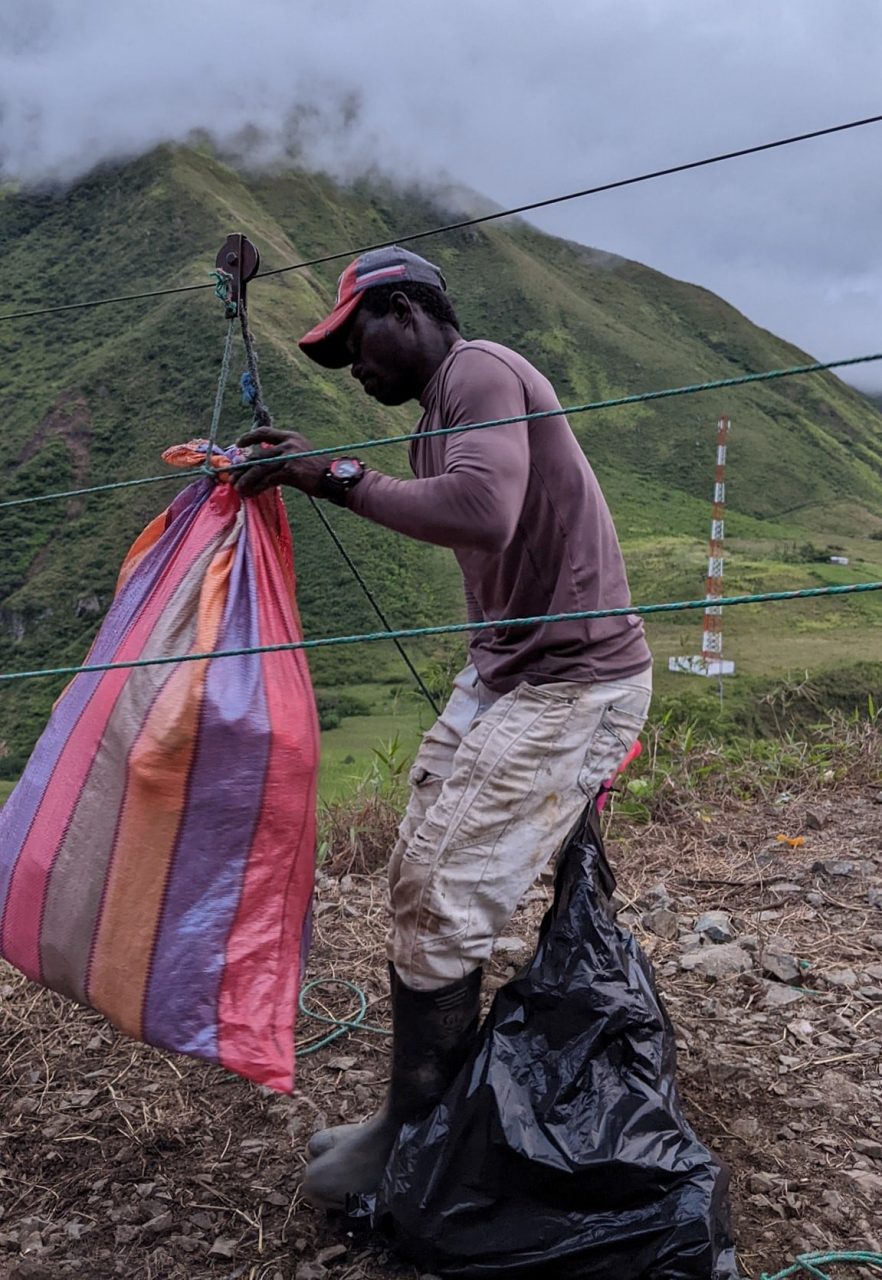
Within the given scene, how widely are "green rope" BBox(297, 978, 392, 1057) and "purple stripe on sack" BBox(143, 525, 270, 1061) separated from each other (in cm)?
82

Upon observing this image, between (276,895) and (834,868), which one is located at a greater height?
(276,895)

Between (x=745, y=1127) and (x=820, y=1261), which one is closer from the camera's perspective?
(x=820, y=1261)

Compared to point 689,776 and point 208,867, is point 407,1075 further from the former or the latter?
point 689,776

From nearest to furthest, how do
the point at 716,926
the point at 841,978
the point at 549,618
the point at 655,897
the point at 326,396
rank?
the point at 549,618 < the point at 841,978 < the point at 716,926 < the point at 655,897 < the point at 326,396

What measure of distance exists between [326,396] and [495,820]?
1885 cm

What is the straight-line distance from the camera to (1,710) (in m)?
12.8

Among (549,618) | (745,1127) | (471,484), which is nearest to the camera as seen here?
(549,618)

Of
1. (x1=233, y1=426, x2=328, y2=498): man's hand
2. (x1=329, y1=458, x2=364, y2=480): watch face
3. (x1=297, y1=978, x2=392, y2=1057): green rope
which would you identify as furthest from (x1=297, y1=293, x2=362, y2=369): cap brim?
(x1=297, y1=978, x2=392, y2=1057): green rope

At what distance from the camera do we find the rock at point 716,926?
284cm

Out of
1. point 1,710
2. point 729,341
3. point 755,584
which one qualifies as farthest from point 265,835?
point 729,341

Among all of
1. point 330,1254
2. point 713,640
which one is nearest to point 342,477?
point 330,1254

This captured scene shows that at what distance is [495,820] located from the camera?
1.63 metres

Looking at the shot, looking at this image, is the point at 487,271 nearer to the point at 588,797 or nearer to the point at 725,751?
the point at 725,751

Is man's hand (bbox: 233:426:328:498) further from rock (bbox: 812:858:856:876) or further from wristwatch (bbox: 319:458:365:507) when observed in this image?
rock (bbox: 812:858:856:876)
